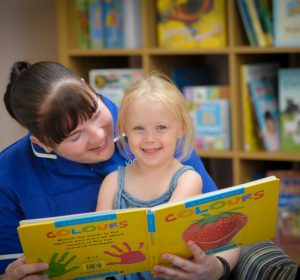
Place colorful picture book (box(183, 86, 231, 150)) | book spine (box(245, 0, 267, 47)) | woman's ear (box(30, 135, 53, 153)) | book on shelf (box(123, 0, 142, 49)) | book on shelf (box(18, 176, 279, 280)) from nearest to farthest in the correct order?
1. book on shelf (box(18, 176, 279, 280))
2. woman's ear (box(30, 135, 53, 153))
3. book spine (box(245, 0, 267, 47))
4. colorful picture book (box(183, 86, 231, 150))
5. book on shelf (box(123, 0, 142, 49))

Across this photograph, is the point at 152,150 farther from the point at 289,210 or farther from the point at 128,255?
the point at 289,210

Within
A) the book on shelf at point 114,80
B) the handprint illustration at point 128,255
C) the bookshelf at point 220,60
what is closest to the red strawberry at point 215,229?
the handprint illustration at point 128,255

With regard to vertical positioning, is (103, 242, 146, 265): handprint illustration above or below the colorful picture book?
below

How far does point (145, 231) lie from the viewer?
1.32 meters

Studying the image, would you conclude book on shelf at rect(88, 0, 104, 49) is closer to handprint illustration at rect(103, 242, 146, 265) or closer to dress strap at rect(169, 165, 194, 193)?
→ dress strap at rect(169, 165, 194, 193)

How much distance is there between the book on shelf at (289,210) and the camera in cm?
262

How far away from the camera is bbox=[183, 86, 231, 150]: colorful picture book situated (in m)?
2.65

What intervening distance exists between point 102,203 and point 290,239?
1361mm

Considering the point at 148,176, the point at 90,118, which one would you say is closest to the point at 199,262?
the point at 148,176

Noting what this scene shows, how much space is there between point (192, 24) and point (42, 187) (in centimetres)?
131

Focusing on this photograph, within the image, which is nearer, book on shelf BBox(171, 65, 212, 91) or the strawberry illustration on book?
the strawberry illustration on book

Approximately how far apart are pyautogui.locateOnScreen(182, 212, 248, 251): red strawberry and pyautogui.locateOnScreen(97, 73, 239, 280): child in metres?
0.13

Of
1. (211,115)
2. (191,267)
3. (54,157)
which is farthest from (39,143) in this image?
(211,115)

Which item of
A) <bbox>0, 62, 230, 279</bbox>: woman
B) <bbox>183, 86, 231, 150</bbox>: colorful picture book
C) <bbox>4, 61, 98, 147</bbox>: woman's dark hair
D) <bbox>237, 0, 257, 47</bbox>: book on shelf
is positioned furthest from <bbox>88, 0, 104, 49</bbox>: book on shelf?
<bbox>4, 61, 98, 147</bbox>: woman's dark hair
